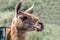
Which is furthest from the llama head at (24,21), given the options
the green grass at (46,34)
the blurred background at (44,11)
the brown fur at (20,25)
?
the blurred background at (44,11)

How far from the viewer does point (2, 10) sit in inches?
636

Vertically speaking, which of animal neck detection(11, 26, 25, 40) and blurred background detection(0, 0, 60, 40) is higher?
blurred background detection(0, 0, 60, 40)

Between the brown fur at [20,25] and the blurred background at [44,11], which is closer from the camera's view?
the brown fur at [20,25]

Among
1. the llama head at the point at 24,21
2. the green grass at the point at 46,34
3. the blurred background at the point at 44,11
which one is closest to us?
the llama head at the point at 24,21

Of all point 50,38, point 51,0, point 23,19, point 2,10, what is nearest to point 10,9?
point 2,10

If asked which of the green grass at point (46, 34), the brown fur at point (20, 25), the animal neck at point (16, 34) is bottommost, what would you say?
the green grass at point (46, 34)

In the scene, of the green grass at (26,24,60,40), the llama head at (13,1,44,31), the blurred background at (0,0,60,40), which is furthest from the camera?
the blurred background at (0,0,60,40)

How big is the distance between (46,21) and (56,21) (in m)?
0.59

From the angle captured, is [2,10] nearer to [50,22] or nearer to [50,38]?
[50,22]

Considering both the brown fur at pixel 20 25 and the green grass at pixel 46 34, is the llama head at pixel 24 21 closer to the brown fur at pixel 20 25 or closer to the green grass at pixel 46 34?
the brown fur at pixel 20 25

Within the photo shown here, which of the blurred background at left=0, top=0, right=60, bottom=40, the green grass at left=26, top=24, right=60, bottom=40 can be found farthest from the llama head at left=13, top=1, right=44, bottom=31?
the blurred background at left=0, top=0, right=60, bottom=40

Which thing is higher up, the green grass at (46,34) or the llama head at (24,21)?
the llama head at (24,21)

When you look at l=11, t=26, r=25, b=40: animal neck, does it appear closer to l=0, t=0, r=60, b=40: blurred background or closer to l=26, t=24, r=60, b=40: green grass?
l=26, t=24, r=60, b=40: green grass

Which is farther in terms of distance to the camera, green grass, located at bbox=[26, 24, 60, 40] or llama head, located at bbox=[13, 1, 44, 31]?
green grass, located at bbox=[26, 24, 60, 40]
